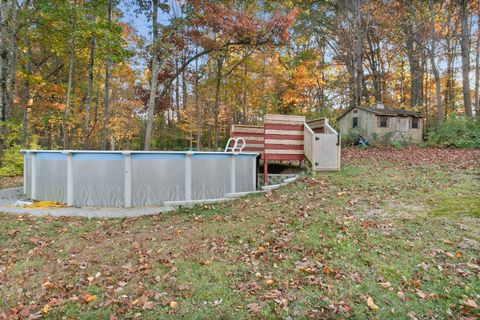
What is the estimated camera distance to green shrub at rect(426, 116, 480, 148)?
1273 centimetres

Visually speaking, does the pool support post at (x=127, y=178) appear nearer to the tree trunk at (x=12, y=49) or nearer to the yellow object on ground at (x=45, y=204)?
the yellow object on ground at (x=45, y=204)

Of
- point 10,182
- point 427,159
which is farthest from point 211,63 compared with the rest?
point 427,159

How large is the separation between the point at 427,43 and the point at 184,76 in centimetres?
1615

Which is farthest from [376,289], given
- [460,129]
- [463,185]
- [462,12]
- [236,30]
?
[462,12]

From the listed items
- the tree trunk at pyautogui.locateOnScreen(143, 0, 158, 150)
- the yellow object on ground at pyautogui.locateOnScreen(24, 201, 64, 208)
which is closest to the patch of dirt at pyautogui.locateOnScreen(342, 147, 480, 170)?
the tree trunk at pyautogui.locateOnScreen(143, 0, 158, 150)

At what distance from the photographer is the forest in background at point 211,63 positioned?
39.9ft

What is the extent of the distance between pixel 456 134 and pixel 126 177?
48.2 ft

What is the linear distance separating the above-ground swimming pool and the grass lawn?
46.0 inches

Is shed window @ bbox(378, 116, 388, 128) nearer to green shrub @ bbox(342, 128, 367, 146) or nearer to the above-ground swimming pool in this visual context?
green shrub @ bbox(342, 128, 367, 146)

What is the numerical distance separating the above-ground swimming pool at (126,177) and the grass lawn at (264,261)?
3.84 ft

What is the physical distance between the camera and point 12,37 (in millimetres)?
12258

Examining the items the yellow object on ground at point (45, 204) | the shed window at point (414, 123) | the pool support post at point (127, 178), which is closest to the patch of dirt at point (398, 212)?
the pool support post at point (127, 178)

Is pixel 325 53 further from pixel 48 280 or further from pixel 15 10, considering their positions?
pixel 48 280

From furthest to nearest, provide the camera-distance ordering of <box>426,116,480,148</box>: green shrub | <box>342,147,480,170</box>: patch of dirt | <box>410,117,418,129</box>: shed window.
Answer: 1. <box>410,117,418,129</box>: shed window
2. <box>426,116,480,148</box>: green shrub
3. <box>342,147,480,170</box>: patch of dirt
